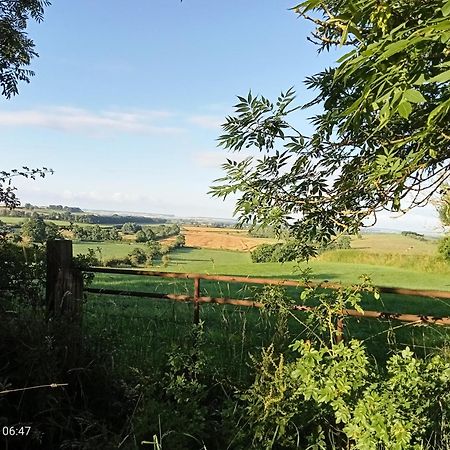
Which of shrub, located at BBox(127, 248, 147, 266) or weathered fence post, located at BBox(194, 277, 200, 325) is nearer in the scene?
weathered fence post, located at BBox(194, 277, 200, 325)

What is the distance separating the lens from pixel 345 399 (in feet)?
9.78

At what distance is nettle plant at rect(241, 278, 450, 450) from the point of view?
280 centimetres

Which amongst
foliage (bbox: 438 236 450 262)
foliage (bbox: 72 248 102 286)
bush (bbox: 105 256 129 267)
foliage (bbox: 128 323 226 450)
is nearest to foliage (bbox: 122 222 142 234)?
bush (bbox: 105 256 129 267)

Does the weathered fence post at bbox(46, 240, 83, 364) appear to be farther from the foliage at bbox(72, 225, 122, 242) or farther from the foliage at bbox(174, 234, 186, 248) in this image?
the foliage at bbox(174, 234, 186, 248)

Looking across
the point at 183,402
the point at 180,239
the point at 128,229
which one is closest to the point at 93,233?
the point at 183,402

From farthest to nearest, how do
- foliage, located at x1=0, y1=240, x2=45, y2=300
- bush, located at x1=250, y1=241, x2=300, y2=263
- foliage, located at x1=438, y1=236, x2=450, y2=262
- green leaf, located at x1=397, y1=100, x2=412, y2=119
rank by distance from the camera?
foliage, located at x1=438, y1=236, x2=450, y2=262 → foliage, located at x1=0, y1=240, x2=45, y2=300 → bush, located at x1=250, y1=241, x2=300, y2=263 → green leaf, located at x1=397, y1=100, x2=412, y2=119

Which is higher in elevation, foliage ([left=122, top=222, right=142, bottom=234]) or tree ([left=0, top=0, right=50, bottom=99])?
tree ([left=0, top=0, right=50, bottom=99])

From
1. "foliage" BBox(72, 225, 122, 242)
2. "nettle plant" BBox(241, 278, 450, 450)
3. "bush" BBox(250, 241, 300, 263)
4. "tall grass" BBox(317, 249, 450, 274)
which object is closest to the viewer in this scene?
"nettle plant" BBox(241, 278, 450, 450)

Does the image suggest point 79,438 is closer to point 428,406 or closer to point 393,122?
point 428,406

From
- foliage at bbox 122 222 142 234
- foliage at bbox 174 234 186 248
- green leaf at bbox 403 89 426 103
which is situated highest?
green leaf at bbox 403 89 426 103

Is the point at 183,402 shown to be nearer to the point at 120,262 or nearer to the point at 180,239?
the point at 120,262

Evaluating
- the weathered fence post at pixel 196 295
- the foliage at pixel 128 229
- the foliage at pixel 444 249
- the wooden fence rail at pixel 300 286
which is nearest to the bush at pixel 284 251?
the wooden fence rail at pixel 300 286

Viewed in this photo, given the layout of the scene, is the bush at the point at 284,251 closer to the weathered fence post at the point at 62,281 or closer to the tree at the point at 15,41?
the weathered fence post at the point at 62,281

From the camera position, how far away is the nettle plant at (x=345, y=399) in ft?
9.20
